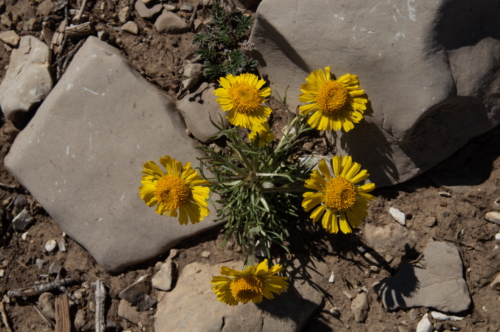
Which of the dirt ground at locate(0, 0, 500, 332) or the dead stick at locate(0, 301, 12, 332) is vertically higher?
the dirt ground at locate(0, 0, 500, 332)

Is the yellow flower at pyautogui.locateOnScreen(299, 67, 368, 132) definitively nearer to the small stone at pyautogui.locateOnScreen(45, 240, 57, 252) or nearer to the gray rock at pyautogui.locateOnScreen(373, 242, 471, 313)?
the gray rock at pyautogui.locateOnScreen(373, 242, 471, 313)

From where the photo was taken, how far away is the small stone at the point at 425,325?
3291mm

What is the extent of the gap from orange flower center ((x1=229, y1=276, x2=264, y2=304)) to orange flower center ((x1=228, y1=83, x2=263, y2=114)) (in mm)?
1230

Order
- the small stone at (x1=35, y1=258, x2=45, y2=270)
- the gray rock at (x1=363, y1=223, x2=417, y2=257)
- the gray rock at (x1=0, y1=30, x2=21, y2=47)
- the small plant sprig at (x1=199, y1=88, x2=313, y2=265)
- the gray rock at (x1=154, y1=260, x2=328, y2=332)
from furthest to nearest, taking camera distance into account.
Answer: the gray rock at (x1=0, y1=30, x2=21, y2=47)
the small stone at (x1=35, y1=258, x2=45, y2=270)
the gray rock at (x1=363, y1=223, x2=417, y2=257)
the gray rock at (x1=154, y1=260, x2=328, y2=332)
the small plant sprig at (x1=199, y1=88, x2=313, y2=265)

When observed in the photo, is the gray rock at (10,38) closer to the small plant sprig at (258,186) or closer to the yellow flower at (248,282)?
the small plant sprig at (258,186)

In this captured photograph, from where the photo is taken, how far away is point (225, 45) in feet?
12.0

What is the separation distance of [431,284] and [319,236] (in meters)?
1.03

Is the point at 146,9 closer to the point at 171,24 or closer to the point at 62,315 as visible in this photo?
the point at 171,24

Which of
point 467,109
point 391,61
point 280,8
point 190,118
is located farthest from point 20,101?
point 467,109


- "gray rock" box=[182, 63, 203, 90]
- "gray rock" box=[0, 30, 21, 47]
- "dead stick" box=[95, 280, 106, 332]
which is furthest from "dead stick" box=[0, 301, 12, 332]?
"gray rock" box=[182, 63, 203, 90]

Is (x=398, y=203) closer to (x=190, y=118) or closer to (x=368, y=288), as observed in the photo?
(x=368, y=288)

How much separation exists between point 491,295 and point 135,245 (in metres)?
3.18

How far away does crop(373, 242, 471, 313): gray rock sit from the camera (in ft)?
10.8

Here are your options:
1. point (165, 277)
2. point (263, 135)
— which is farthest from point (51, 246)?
point (263, 135)
